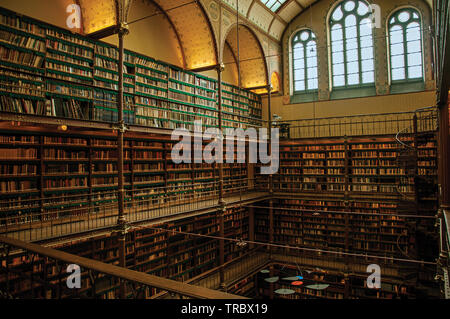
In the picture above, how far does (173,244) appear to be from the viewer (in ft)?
26.5

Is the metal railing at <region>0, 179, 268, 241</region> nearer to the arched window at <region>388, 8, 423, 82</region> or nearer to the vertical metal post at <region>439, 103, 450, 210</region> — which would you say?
the vertical metal post at <region>439, 103, 450, 210</region>

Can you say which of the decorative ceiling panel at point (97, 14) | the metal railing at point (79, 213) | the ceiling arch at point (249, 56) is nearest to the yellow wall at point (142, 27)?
the decorative ceiling panel at point (97, 14)

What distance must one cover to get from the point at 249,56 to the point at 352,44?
12.9ft

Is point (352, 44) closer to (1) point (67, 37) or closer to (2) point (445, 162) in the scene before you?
(2) point (445, 162)

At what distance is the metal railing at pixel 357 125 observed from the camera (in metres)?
10.6

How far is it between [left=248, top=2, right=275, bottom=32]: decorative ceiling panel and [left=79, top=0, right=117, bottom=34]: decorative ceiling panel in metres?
5.90

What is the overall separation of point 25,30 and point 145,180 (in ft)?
13.2

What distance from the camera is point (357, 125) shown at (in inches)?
459

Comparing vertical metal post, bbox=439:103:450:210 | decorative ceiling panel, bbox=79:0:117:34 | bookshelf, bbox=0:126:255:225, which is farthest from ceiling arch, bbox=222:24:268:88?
vertical metal post, bbox=439:103:450:210

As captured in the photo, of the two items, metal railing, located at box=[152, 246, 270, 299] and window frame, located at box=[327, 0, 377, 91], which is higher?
window frame, located at box=[327, 0, 377, 91]

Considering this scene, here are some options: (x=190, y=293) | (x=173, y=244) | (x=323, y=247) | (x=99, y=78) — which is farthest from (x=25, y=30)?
(x=323, y=247)

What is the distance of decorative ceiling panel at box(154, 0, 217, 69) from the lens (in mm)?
8773
